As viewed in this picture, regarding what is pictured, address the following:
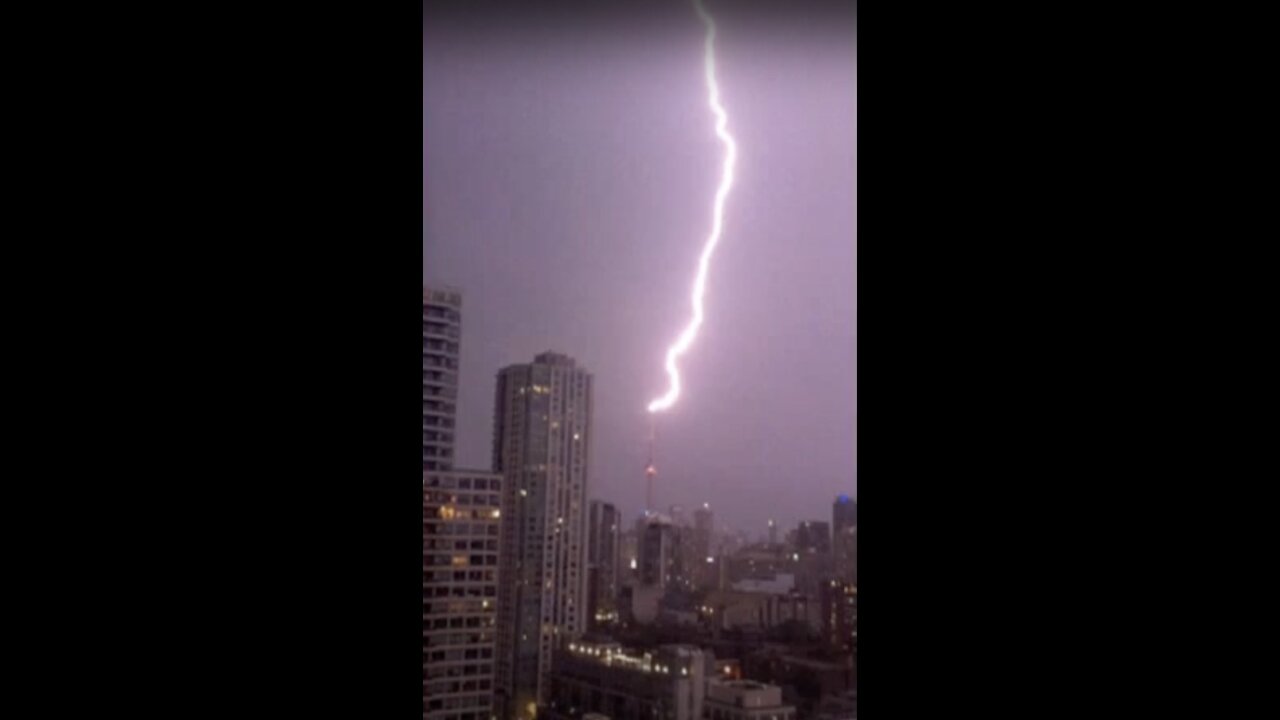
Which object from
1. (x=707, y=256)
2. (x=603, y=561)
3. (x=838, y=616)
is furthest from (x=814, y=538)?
(x=707, y=256)

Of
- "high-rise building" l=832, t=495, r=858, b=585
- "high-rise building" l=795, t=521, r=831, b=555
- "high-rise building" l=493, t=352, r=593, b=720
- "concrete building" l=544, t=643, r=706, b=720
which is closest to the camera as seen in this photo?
"high-rise building" l=832, t=495, r=858, b=585

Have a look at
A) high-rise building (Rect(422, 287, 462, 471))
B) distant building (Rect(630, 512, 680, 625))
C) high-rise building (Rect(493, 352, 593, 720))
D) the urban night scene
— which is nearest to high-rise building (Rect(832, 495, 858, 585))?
the urban night scene

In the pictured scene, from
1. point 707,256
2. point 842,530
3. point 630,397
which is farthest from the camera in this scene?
point 630,397

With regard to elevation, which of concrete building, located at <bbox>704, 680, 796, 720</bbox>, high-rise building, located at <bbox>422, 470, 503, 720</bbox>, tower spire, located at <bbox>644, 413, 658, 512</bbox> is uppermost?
tower spire, located at <bbox>644, 413, 658, 512</bbox>

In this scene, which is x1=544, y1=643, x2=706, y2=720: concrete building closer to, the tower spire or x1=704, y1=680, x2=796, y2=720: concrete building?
x1=704, y1=680, x2=796, y2=720: concrete building

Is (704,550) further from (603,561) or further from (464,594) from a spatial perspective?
(464,594)
